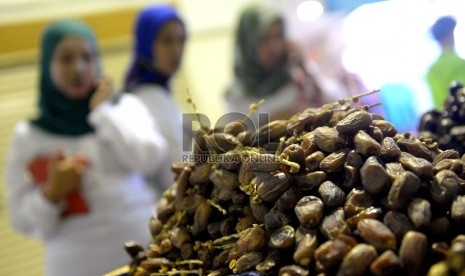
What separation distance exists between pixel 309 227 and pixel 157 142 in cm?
85

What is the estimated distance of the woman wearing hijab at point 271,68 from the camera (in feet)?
6.63

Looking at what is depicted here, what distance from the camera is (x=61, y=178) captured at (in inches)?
50.8

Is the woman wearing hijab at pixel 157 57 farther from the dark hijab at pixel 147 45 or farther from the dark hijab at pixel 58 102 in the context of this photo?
the dark hijab at pixel 58 102

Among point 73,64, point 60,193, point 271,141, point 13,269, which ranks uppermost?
point 73,64

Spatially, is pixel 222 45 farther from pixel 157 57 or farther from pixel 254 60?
pixel 157 57

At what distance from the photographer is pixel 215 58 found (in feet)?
10.6

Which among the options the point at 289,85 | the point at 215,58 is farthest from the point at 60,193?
the point at 215,58

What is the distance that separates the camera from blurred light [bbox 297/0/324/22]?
2.73 m

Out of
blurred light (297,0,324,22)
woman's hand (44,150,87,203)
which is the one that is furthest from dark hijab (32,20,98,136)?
blurred light (297,0,324,22)

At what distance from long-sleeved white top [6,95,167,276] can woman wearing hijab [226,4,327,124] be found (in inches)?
27.4

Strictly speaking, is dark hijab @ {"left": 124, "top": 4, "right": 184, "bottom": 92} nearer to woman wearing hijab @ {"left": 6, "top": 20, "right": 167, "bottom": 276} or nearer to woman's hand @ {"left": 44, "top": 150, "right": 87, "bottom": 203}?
woman wearing hijab @ {"left": 6, "top": 20, "right": 167, "bottom": 276}

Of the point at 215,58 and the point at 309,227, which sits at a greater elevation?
the point at 215,58

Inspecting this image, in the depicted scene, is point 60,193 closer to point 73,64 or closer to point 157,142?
point 157,142

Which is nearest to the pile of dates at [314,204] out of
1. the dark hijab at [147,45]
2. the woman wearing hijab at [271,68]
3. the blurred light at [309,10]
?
the dark hijab at [147,45]
